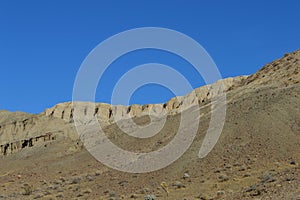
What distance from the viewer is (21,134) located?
4090 inches

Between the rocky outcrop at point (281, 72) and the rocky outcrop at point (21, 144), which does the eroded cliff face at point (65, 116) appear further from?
the rocky outcrop at point (281, 72)

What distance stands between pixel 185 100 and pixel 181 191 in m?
68.2

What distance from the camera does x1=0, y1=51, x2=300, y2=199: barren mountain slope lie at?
85.6ft

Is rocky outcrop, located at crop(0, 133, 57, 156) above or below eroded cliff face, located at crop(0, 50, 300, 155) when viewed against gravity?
below

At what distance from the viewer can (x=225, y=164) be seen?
102 ft

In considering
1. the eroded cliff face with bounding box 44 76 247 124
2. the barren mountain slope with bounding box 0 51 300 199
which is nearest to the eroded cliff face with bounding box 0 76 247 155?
the eroded cliff face with bounding box 44 76 247 124

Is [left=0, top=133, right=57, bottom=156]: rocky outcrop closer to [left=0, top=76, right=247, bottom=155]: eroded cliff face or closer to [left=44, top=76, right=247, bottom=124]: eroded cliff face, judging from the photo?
[left=0, top=76, right=247, bottom=155]: eroded cliff face

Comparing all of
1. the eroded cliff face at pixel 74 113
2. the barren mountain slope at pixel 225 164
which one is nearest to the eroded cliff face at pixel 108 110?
the eroded cliff face at pixel 74 113

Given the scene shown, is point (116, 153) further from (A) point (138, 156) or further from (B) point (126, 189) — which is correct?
(B) point (126, 189)

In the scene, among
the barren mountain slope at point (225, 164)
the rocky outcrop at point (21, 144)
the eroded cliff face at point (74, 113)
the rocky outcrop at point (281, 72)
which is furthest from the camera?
the rocky outcrop at point (21, 144)

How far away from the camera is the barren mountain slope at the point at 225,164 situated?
26.1m

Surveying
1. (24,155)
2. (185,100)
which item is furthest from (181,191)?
(185,100)

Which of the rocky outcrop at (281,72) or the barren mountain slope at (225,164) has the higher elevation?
the rocky outcrop at (281,72)

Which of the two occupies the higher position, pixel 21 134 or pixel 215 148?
pixel 21 134
